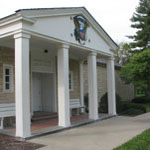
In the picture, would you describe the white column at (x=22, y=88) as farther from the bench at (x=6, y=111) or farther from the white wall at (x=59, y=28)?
the bench at (x=6, y=111)

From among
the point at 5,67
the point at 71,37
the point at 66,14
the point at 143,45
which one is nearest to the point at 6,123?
the point at 5,67

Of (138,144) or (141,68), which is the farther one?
(141,68)

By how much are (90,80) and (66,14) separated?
3451 millimetres

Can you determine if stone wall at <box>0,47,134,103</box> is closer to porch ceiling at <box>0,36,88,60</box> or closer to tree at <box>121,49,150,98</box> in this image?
porch ceiling at <box>0,36,88,60</box>

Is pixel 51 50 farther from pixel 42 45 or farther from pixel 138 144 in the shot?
pixel 138 144

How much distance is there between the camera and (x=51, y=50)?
35.3 ft

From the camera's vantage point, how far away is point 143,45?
838 inches

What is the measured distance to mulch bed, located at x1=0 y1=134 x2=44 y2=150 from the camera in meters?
5.63

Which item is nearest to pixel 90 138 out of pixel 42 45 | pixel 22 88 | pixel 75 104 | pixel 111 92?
pixel 22 88

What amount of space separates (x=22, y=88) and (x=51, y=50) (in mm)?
4607

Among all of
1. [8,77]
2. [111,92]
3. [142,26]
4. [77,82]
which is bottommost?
[111,92]

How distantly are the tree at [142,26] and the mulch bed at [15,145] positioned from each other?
58.3 feet

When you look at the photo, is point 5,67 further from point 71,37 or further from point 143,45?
point 143,45

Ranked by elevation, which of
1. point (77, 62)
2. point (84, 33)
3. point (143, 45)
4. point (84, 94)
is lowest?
point (84, 94)
